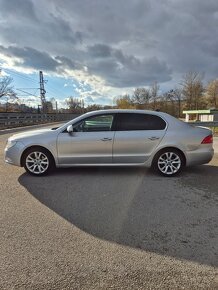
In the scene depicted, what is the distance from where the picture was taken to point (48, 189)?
17.0ft

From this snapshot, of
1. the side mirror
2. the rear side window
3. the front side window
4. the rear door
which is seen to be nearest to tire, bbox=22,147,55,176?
the side mirror

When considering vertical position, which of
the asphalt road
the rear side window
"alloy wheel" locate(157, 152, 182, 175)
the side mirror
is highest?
the rear side window

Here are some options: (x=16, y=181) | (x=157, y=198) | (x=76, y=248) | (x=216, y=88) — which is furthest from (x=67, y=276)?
(x=216, y=88)

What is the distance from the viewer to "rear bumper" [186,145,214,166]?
6.14m

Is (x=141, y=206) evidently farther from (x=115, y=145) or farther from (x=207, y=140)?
(x=207, y=140)

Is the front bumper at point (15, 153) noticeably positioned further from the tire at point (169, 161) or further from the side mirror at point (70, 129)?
the tire at point (169, 161)

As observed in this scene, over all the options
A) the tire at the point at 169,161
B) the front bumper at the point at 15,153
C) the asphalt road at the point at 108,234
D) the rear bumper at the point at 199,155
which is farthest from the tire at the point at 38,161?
the rear bumper at the point at 199,155

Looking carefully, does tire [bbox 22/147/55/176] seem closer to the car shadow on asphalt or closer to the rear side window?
the car shadow on asphalt

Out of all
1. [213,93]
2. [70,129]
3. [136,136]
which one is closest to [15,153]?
[70,129]

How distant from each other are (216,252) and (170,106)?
263 ft

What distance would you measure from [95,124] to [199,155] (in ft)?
8.43

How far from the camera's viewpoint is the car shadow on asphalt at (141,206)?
3.21 meters

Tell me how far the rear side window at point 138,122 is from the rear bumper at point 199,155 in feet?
2.99

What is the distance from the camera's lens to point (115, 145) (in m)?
6.05
